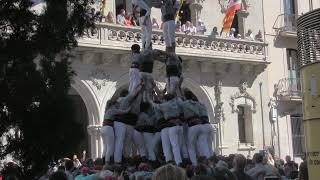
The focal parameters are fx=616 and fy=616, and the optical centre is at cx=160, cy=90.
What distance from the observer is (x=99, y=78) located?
2328 centimetres

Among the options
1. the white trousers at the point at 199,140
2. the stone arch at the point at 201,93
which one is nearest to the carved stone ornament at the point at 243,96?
the stone arch at the point at 201,93

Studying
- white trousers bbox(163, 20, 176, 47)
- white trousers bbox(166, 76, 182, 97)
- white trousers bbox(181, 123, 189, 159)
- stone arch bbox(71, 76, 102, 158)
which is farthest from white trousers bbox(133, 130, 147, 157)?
stone arch bbox(71, 76, 102, 158)

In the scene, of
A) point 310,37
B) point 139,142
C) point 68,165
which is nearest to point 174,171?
point 310,37

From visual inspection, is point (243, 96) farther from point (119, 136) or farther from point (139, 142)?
point (119, 136)

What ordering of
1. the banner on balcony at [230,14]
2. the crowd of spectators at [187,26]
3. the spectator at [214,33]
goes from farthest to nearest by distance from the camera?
1. the banner on balcony at [230,14]
2. the spectator at [214,33]
3. the crowd of spectators at [187,26]

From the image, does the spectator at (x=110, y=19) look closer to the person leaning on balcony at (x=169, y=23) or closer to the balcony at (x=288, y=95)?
the balcony at (x=288, y=95)

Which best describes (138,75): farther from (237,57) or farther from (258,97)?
(258,97)

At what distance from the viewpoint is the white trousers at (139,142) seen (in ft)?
41.8

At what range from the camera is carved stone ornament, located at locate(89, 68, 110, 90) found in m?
23.0

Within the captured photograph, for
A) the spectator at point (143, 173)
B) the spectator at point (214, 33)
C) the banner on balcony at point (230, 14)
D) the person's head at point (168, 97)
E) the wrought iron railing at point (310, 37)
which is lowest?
the spectator at point (143, 173)

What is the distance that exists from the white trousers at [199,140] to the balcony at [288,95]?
16138mm

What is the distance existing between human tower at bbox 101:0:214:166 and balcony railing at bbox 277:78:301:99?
15504mm

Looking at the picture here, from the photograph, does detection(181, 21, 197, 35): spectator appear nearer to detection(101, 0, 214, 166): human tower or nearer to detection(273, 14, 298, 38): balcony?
detection(273, 14, 298, 38): balcony

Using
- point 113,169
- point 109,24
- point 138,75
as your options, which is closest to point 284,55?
point 109,24
